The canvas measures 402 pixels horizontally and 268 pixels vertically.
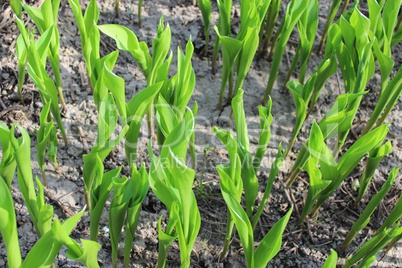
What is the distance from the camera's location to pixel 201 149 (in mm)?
1754

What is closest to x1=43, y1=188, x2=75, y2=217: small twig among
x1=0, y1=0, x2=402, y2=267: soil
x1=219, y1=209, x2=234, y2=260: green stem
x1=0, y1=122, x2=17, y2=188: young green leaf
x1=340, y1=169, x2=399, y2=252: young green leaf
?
x1=0, y1=0, x2=402, y2=267: soil

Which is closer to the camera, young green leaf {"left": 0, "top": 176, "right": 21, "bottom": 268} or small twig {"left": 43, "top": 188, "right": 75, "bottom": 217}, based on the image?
young green leaf {"left": 0, "top": 176, "right": 21, "bottom": 268}

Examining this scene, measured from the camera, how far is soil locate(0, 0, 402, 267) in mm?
1497

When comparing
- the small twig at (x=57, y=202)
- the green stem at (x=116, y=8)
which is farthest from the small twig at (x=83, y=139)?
the green stem at (x=116, y=8)

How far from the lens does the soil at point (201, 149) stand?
1497mm

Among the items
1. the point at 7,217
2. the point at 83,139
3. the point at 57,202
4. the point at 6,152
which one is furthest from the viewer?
the point at 83,139

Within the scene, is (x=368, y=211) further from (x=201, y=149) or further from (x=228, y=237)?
(x=201, y=149)

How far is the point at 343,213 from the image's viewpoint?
1632 mm

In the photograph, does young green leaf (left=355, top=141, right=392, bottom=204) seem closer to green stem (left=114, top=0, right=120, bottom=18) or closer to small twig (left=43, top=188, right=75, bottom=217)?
small twig (left=43, top=188, right=75, bottom=217)

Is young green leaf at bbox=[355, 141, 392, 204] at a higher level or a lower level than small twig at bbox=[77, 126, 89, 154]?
higher

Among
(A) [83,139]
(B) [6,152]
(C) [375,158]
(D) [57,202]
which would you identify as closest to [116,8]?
(A) [83,139]

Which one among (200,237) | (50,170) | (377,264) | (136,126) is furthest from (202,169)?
(377,264)

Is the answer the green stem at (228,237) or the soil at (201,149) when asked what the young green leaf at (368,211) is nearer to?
the soil at (201,149)

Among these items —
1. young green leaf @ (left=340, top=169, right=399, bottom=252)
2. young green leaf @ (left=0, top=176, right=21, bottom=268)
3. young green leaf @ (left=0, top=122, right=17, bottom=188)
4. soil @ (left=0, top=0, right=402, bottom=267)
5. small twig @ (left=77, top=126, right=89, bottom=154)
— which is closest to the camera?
young green leaf @ (left=0, top=176, right=21, bottom=268)
